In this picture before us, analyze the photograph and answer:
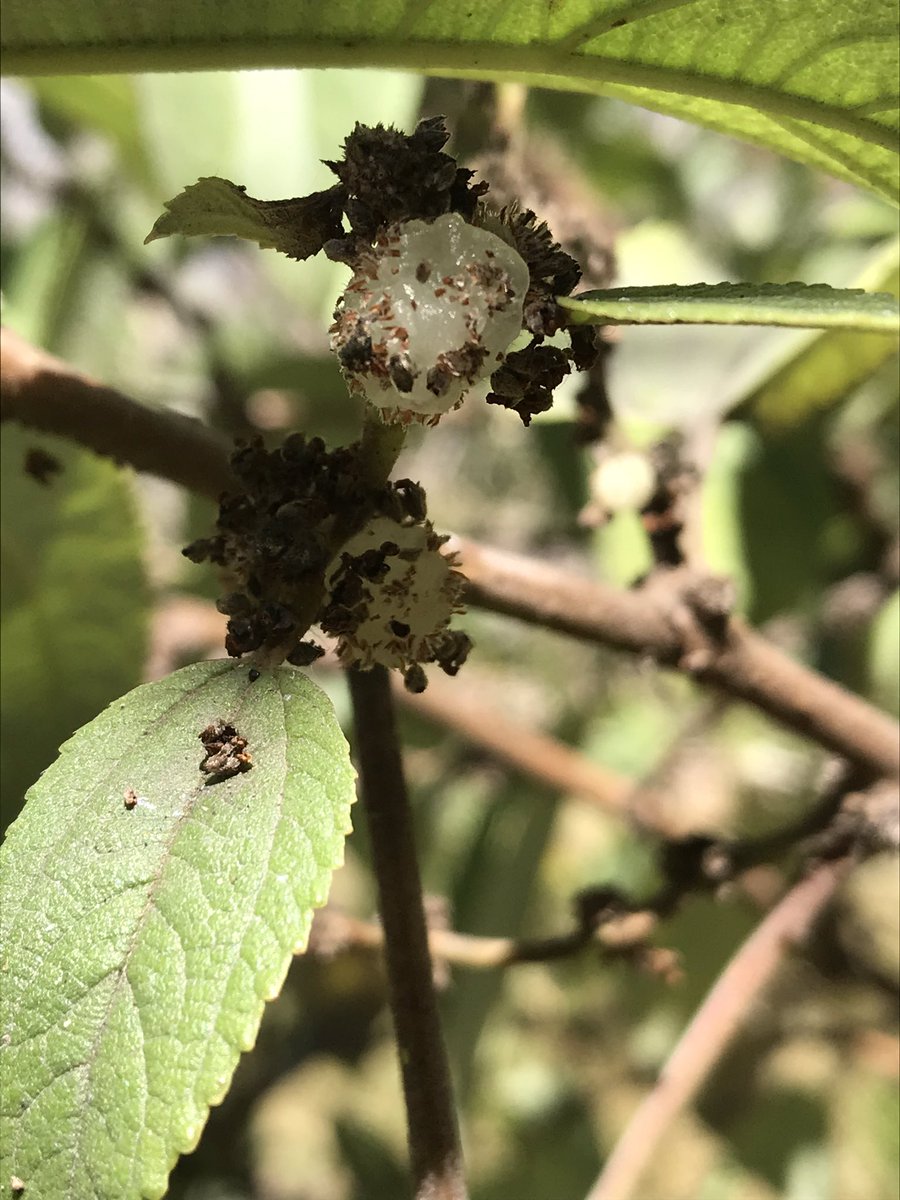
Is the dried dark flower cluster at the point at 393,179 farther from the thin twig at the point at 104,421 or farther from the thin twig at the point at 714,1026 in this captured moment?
the thin twig at the point at 714,1026

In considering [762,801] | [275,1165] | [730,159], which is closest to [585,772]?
[762,801]

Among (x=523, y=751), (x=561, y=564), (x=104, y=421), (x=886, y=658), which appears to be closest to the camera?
(x=104, y=421)

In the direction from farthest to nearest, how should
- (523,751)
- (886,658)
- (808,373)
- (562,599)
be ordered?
Answer: (523,751) < (886,658) < (808,373) < (562,599)

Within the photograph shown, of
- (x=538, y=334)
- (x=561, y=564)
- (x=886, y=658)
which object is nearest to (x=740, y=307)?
(x=538, y=334)

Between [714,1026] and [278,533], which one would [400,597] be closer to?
[278,533]

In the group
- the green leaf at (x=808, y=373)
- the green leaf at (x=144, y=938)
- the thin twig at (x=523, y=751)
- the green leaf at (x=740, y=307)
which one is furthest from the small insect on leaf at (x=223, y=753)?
the thin twig at (x=523, y=751)

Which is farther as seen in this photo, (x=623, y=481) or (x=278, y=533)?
(x=623, y=481)
